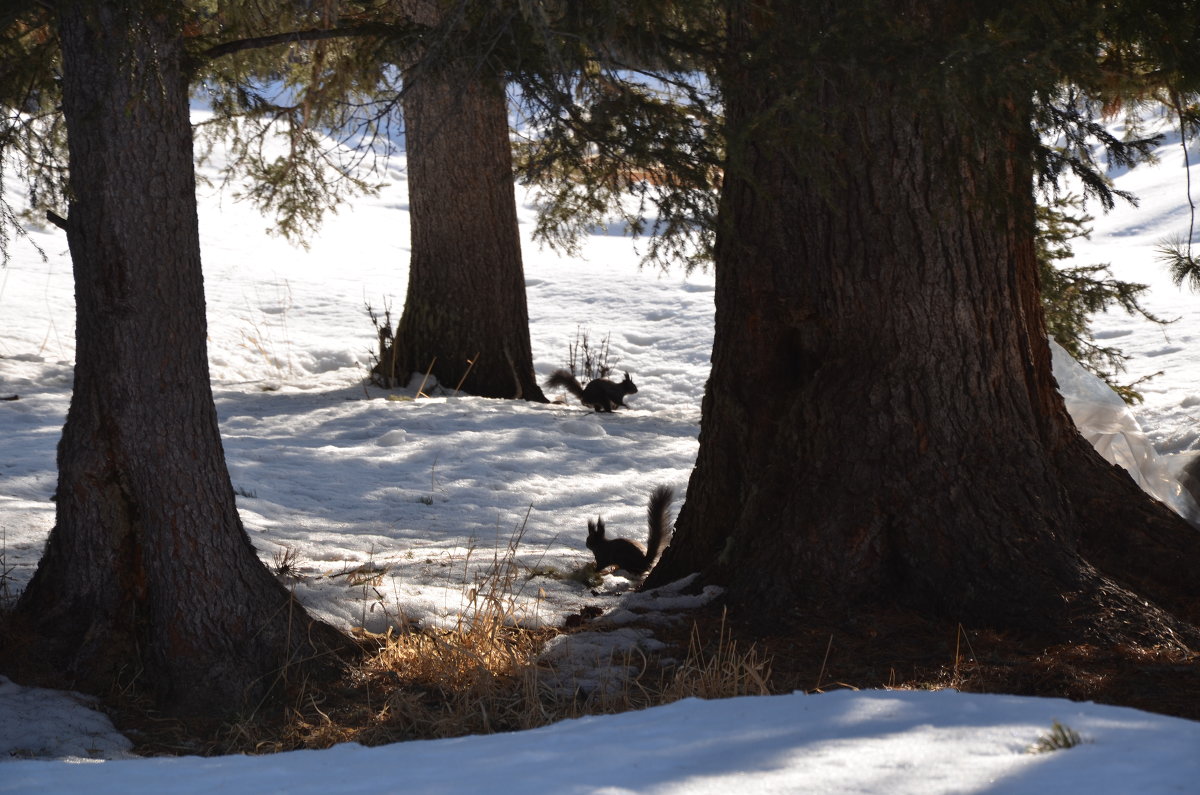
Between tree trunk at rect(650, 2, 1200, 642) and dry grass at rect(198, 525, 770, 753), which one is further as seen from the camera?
tree trunk at rect(650, 2, 1200, 642)

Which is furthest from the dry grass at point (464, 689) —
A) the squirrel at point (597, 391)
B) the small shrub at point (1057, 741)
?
the squirrel at point (597, 391)

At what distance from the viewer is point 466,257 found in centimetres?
986

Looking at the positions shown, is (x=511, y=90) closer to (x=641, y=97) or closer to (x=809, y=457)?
(x=641, y=97)

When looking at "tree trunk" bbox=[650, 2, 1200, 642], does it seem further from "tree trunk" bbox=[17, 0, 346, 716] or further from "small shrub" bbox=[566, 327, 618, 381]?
"small shrub" bbox=[566, 327, 618, 381]

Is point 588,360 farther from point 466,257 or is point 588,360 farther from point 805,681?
point 805,681

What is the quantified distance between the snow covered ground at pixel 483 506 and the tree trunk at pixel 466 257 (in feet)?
2.28

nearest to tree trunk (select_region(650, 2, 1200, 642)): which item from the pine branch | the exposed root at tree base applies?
the exposed root at tree base

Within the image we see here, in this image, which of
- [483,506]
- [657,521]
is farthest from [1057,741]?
[483,506]

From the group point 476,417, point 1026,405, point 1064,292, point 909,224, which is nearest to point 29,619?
point 909,224

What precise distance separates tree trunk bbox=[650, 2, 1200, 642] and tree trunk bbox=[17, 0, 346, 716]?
2.00 meters

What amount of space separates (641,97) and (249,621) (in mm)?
2417

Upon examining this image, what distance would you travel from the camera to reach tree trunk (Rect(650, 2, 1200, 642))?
416 centimetres

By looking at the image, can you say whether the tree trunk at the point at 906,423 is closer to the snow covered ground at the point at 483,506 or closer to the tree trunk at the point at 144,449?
the snow covered ground at the point at 483,506

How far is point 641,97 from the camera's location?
3791 mm
